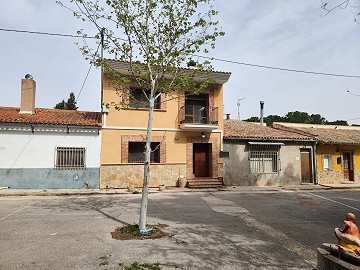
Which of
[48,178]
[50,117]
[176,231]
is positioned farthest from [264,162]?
[50,117]

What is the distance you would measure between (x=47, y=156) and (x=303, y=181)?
1705 cm

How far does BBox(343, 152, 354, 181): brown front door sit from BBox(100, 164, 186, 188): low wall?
13414 millimetres

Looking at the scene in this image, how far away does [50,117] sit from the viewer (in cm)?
1519

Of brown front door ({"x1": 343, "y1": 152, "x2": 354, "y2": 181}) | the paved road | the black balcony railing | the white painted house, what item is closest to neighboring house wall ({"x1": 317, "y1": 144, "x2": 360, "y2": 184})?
brown front door ({"x1": 343, "y1": 152, "x2": 354, "y2": 181})

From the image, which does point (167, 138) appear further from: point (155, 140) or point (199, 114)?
point (199, 114)

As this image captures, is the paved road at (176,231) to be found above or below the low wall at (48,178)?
below

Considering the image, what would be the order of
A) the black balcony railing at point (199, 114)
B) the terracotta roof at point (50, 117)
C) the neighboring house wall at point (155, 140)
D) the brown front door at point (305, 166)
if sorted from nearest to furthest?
the terracotta roof at point (50, 117) < the neighboring house wall at point (155, 140) < the black balcony railing at point (199, 114) < the brown front door at point (305, 166)

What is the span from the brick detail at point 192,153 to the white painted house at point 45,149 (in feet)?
18.0

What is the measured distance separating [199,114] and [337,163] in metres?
11.5

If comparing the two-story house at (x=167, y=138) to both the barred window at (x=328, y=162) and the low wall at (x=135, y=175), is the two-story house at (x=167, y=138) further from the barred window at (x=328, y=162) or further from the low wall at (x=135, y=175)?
the barred window at (x=328, y=162)

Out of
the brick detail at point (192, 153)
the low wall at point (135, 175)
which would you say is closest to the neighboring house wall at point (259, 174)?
the brick detail at point (192, 153)

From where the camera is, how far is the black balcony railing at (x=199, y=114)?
17.2 m

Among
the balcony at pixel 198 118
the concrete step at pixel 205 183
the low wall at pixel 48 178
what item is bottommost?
the concrete step at pixel 205 183

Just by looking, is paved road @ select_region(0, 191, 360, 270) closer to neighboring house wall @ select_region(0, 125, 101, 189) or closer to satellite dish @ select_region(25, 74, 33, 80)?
neighboring house wall @ select_region(0, 125, 101, 189)
